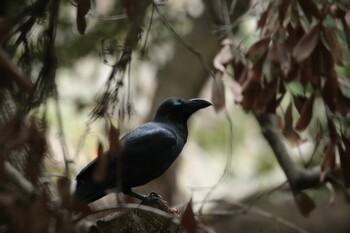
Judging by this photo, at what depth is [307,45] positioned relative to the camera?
10.2 feet

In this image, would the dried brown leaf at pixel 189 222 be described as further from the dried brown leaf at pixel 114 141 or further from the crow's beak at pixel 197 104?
the crow's beak at pixel 197 104

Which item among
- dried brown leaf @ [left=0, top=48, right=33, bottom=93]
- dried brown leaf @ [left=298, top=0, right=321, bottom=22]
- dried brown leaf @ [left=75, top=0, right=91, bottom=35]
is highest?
dried brown leaf @ [left=0, top=48, right=33, bottom=93]

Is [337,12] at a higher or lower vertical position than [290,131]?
higher

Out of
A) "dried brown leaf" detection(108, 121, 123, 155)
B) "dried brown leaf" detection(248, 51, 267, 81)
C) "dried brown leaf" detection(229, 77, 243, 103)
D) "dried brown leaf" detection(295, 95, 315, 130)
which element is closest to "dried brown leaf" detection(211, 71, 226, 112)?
"dried brown leaf" detection(229, 77, 243, 103)

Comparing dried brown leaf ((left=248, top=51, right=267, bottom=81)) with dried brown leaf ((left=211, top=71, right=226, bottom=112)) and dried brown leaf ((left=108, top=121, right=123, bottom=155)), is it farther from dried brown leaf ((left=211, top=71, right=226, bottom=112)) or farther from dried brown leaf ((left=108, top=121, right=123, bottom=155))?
dried brown leaf ((left=108, top=121, right=123, bottom=155))

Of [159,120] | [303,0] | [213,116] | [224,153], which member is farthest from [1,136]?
[213,116]

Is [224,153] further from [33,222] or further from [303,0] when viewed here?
[33,222]

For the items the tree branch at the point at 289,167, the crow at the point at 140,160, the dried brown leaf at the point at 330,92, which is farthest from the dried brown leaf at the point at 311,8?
the tree branch at the point at 289,167

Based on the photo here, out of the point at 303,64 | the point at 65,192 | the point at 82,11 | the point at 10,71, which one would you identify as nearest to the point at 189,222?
the point at 65,192

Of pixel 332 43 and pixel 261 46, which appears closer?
pixel 332 43

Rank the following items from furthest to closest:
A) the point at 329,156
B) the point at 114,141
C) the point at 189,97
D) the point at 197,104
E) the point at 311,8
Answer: the point at 189,97
the point at 197,104
the point at 329,156
the point at 311,8
the point at 114,141

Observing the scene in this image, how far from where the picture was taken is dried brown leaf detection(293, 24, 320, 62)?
3078 millimetres

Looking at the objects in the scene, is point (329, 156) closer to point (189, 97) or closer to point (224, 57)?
point (224, 57)

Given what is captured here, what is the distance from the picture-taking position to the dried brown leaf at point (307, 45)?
121 inches
